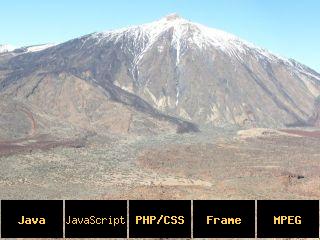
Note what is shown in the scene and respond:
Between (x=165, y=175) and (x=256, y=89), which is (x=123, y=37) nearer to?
(x=256, y=89)

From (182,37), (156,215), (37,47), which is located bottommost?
(156,215)

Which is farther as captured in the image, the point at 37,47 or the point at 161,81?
the point at 37,47

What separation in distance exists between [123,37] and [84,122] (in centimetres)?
5088

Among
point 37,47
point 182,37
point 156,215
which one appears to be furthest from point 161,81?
point 156,215

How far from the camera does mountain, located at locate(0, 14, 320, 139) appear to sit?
80625 millimetres

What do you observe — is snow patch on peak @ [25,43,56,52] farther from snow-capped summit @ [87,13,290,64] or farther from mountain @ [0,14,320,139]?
snow-capped summit @ [87,13,290,64]

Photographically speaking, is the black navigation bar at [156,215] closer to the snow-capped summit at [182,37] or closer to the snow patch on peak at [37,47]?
the snow-capped summit at [182,37]

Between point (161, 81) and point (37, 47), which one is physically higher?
point (37, 47)

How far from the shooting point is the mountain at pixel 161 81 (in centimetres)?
8062

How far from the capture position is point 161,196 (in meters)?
30.9

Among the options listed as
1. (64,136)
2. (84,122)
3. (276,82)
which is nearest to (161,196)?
(64,136)

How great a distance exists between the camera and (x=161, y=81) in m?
105

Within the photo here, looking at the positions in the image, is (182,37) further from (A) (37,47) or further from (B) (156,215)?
(B) (156,215)

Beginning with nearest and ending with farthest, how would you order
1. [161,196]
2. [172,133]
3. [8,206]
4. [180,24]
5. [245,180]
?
[8,206], [161,196], [245,180], [172,133], [180,24]
